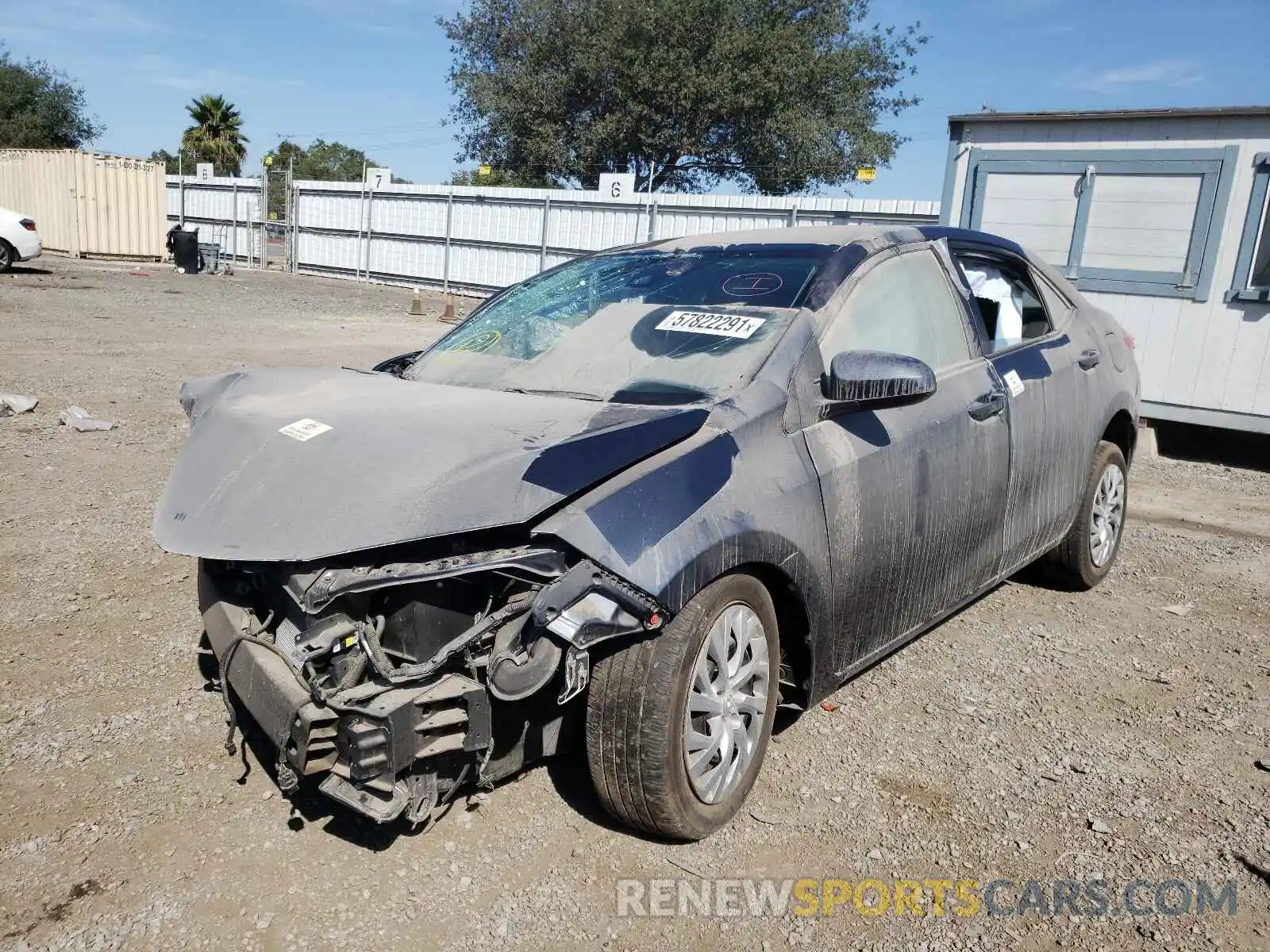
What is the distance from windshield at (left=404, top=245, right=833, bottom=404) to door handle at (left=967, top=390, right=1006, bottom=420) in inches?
31.3

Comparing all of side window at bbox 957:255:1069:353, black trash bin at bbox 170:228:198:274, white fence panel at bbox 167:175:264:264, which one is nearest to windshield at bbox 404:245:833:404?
side window at bbox 957:255:1069:353

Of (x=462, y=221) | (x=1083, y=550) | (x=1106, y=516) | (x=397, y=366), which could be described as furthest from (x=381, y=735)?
(x=462, y=221)

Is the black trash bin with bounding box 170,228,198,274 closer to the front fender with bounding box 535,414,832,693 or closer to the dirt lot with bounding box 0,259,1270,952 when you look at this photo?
the dirt lot with bounding box 0,259,1270,952

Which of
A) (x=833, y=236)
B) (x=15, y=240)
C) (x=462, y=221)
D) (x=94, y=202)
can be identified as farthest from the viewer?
(x=94, y=202)

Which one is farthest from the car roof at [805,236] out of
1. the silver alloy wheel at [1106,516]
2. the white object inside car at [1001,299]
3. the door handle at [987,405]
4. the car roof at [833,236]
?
the silver alloy wheel at [1106,516]

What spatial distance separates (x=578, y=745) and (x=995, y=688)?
187cm

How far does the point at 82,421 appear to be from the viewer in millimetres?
7184

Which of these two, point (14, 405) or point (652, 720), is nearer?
point (652, 720)

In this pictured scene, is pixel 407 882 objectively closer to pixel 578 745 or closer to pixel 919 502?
pixel 578 745

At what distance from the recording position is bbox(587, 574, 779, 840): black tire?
2.46m

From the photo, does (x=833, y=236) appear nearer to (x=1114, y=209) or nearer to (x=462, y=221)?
(x=1114, y=209)

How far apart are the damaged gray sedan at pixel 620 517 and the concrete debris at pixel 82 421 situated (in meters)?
4.38

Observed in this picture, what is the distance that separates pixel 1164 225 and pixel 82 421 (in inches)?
343

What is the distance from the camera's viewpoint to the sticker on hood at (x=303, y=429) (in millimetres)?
2736
